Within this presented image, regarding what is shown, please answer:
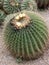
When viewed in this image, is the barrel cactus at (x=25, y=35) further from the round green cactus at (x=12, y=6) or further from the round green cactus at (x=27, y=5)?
the round green cactus at (x=12, y=6)

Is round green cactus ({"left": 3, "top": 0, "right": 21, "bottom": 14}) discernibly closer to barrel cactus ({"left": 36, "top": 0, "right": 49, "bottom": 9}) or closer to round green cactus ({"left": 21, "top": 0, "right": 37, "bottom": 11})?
round green cactus ({"left": 21, "top": 0, "right": 37, "bottom": 11})

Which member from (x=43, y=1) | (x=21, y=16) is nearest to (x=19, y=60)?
(x=21, y=16)

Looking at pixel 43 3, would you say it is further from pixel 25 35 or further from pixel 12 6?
pixel 25 35

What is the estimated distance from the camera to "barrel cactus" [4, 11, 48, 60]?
3100mm

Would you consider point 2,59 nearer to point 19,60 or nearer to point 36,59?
point 19,60

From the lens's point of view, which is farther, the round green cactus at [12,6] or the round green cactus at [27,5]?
the round green cactus at [12,6]

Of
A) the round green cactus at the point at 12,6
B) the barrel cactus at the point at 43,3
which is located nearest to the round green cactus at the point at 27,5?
the round green cactus at the point at 12,6

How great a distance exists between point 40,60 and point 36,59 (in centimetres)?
6

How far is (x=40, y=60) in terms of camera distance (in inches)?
133

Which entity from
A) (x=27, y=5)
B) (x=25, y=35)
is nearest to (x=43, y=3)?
(x=27, y=5)

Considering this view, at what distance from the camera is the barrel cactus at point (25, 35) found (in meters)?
3.10

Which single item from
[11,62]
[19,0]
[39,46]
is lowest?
[11,62]

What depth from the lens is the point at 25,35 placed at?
122 inches

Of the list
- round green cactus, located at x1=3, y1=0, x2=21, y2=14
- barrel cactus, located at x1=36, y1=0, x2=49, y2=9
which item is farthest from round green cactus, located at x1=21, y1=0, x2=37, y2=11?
barrel cactus, located at x1=36, y1=0, x2=49, y2=9
